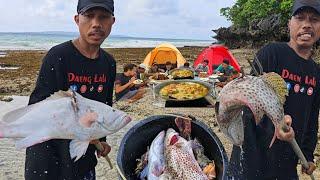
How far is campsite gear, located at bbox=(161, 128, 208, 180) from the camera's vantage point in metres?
2.98

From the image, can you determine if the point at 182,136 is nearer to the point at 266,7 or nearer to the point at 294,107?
the point at 294,107

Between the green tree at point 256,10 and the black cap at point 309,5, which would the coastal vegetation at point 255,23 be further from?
the black cap at point 309,5

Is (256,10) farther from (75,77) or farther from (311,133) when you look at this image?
(75,77)

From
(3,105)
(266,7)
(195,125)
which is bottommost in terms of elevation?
(3,105)

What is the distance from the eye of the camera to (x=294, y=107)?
A: 366 cm

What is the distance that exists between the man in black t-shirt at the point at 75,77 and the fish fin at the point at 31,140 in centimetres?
39

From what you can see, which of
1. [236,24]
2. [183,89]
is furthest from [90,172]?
[236,24]

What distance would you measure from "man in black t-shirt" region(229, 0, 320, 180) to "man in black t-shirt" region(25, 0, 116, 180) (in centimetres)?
127

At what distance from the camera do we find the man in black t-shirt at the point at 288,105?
3.63m

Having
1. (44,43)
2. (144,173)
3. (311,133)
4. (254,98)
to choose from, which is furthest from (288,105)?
(44,43)

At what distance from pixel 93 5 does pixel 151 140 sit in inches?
45.7

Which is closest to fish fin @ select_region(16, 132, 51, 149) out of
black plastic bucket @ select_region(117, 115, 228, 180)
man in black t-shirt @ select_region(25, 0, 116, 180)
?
man in black t-shirt @ select_region(25, 0, 116, 180)

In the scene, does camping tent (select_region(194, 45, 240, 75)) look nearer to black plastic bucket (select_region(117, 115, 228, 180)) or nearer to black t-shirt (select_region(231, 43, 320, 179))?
black t-shirt (select_region(231, 43, 320, 179))

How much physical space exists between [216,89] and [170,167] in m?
10.7
